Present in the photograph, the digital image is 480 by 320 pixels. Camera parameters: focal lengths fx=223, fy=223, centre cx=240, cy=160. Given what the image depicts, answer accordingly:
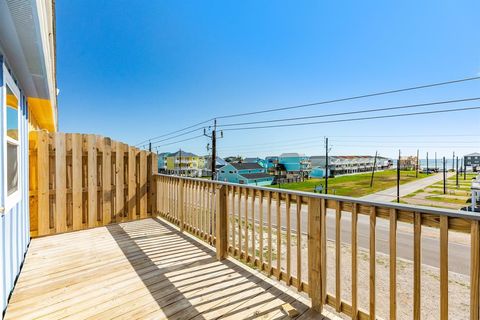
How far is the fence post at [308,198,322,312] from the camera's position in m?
1.78

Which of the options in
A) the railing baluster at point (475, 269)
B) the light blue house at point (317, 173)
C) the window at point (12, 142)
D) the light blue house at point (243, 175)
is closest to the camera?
the railing baluster at point (475, 269)

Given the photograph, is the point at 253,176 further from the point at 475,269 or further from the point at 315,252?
the point at 475,269

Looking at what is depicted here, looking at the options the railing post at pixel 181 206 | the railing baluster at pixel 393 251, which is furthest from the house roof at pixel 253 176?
the railing baluster at pixel 393 251

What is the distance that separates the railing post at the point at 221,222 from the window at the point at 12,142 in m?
2.05

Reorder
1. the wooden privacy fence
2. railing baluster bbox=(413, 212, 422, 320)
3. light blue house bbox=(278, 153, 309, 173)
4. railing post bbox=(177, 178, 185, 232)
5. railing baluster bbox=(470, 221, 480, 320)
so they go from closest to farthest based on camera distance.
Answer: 1. railing baluster bbox=(470, 221, 480, 320)
2. railing baluster bbox=(413, 212, 422, 320)
3. the wooden privacy fence
4. railing post bbox=(177, 178, 185, 232)
5. light blue house bbox=(278, 153, 309, 173)

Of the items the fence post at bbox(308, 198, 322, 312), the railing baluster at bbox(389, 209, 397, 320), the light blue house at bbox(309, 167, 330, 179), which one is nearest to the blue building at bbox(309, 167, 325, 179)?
the light blue house at bbox(309, 167, 330, 179)

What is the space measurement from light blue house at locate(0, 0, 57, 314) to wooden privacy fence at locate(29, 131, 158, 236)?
688 mm

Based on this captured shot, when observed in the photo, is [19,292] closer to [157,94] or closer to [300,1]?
[300,1]

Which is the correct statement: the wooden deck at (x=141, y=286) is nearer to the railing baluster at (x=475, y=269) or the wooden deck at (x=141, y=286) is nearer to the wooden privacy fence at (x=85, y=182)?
the wooden privacy fence at (x=85, y=182)

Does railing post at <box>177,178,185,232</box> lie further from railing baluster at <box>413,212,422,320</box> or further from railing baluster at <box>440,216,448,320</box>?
railing baluster at <box>440,216,448,320</box>

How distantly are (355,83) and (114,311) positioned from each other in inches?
779

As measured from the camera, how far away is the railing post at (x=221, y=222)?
9.06 ft

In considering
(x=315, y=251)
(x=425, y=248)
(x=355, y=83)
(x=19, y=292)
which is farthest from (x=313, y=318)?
(x=355, y=83)

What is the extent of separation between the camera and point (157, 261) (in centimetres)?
272
